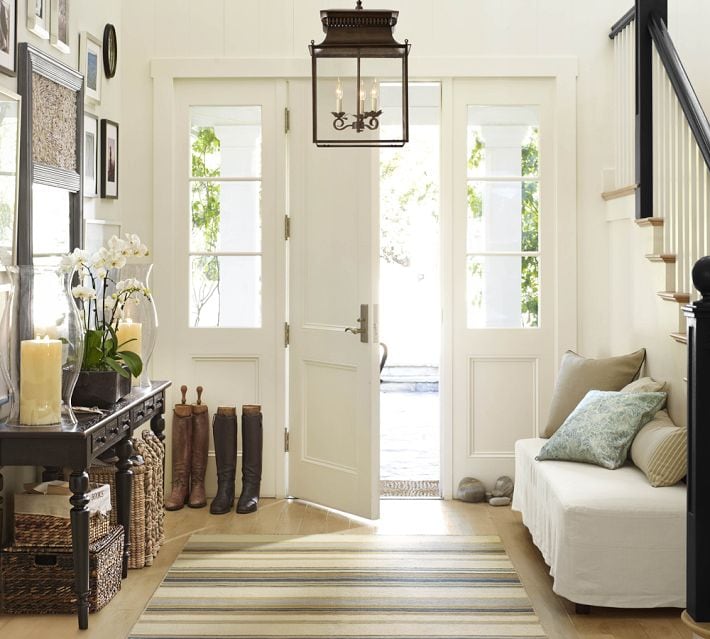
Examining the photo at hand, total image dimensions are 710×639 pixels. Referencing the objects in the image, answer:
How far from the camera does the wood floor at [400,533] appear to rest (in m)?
3.46

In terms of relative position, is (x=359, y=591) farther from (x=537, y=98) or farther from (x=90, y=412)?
(x=537, y=98)

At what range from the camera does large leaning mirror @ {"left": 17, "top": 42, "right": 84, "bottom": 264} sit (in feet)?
12.3

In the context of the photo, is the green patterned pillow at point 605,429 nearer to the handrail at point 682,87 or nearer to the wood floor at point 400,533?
the wood floor at point 400,533

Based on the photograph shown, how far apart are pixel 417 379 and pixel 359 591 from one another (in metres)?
6.00

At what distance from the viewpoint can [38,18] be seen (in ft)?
12.9

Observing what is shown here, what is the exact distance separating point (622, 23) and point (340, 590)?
3.20 metres

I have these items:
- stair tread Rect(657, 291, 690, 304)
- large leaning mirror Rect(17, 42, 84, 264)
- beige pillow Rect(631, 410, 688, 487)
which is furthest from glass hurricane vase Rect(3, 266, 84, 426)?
stair tread Rect(657, 291, 690, 304)

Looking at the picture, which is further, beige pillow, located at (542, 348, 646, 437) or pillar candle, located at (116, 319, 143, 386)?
beige pillow, located at (542, 348, 646, 437)

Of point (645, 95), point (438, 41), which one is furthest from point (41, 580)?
point (438, 41)

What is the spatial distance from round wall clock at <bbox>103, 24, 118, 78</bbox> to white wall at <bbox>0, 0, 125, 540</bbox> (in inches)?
1.6

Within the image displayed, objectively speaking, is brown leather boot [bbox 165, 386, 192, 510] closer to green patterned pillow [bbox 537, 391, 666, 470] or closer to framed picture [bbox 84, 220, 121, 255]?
framed picture [bbox 84, 220, 121, 255]

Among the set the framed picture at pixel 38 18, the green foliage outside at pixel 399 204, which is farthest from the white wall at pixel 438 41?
the green foliage outside at pixel 399 204

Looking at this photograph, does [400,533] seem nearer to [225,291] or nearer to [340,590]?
[340,590]

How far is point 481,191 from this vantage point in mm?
5406
